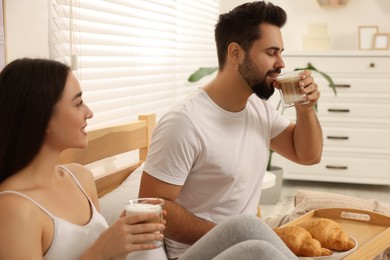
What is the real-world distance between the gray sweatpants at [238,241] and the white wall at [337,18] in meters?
4.20

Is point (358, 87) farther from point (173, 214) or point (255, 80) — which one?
point (173, 214)

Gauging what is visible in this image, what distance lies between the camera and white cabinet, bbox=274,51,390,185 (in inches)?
193

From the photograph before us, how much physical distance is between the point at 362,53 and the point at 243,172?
3.17 meters

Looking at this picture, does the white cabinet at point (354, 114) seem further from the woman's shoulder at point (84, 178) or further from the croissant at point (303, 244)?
the woman's shoulder at point (84, 178)

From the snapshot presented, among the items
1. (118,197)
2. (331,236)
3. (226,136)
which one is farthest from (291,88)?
(118,197)

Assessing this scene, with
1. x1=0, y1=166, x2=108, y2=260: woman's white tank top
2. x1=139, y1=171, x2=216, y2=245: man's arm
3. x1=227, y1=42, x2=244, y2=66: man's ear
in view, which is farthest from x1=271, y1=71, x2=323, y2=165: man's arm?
x1=0, y1=166, x2=108, y2=260: woman's white tank top

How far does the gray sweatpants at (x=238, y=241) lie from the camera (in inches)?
57.1

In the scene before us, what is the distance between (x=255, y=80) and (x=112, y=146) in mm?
644

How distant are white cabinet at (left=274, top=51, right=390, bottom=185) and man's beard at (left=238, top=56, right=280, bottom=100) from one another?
2964 mm

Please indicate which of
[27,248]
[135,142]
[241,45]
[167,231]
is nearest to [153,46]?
[135,142]

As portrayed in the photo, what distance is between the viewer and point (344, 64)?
497 centimetres

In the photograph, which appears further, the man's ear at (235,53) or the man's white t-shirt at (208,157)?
the man's ear at (235,53)

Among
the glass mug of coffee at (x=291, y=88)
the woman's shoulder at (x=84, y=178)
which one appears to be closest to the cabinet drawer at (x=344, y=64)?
the glass mug of coffee at (x=291, y=88)

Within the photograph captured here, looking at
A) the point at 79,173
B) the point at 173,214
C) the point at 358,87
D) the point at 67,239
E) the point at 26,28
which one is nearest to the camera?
the point at 67,239
